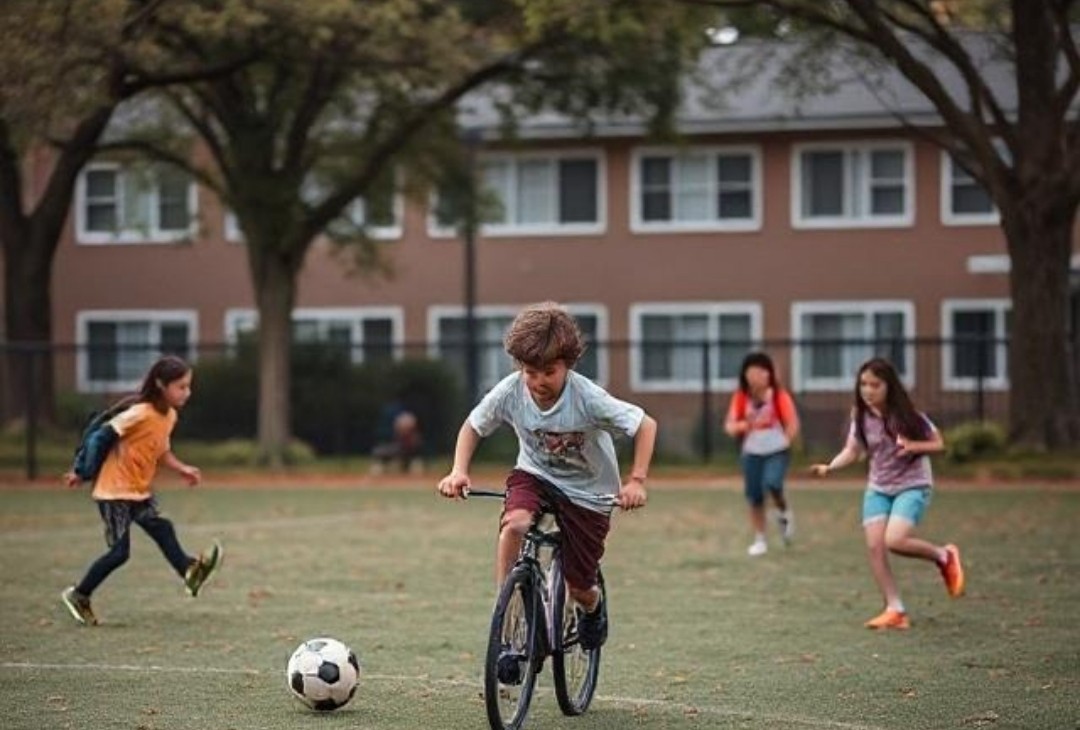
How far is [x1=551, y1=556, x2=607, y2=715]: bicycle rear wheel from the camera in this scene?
10180 mm

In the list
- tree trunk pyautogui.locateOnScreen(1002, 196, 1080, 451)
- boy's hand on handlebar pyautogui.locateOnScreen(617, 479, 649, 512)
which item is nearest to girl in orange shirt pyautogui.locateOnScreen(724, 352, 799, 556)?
boy's hand on handlebar pyautogui.locateOnScreen(617, 479, 649, 512)

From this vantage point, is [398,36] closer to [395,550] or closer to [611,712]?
[395,550]

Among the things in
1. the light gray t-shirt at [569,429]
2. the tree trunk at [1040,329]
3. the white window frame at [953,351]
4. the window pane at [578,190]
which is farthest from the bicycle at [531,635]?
the window pane at [578,190]

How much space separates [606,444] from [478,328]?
126 feet

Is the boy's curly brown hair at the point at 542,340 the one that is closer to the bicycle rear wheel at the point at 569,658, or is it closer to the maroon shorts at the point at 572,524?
the maroon shorts at the point at 572,524

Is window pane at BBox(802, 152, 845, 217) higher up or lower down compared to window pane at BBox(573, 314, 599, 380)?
higher up

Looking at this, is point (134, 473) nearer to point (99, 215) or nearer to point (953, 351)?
point (953, 351)

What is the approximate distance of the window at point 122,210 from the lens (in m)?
49.9

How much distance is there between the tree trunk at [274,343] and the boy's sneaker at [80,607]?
23.5 metres

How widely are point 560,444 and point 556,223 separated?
3901 centimetres

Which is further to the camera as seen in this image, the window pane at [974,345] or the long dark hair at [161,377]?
the window pane at [974,345]

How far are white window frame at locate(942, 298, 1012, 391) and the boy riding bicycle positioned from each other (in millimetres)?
26033

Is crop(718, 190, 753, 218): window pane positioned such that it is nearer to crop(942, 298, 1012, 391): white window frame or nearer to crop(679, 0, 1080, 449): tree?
crop(942, 298, 1012, 391): white window frame

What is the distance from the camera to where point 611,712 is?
10.7m
